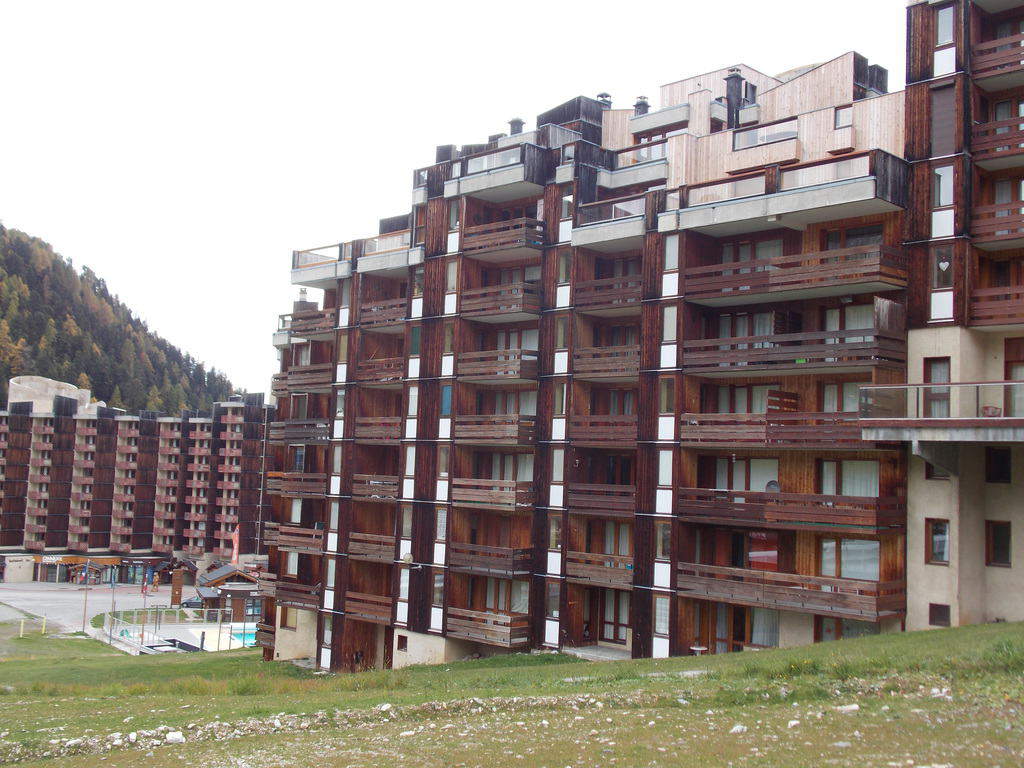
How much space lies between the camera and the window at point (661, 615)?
1497 inches

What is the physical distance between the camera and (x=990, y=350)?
32.9m

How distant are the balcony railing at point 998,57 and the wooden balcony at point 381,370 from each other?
28.5m

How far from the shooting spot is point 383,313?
51344 mm

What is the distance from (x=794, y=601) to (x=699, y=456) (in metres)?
7.23

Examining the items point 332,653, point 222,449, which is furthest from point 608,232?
point 222,449

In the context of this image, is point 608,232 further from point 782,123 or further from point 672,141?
point 782,123

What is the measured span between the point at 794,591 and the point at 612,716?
16.2m

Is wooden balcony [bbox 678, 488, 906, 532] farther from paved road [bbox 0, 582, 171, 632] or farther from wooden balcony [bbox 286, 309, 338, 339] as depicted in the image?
paved road [bbox 0, 582, 171, 632]

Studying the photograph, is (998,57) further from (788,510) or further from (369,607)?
(369,607)

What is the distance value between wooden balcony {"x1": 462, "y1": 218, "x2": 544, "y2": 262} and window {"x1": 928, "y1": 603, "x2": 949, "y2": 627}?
877 inches

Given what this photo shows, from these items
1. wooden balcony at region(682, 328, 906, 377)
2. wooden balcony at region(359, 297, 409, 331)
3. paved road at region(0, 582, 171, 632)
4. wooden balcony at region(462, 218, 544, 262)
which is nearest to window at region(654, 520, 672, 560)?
wooden balcony at region(682, 328, 906, 377)

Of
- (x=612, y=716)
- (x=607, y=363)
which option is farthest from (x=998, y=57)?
(x=612, y=716)

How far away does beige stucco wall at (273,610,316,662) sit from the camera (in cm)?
5538

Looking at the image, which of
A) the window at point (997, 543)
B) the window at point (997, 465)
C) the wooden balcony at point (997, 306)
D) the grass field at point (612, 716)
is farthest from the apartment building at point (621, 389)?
the grass field at point (612, 716)
